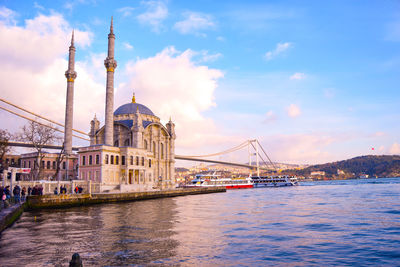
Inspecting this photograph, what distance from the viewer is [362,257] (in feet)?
31.7

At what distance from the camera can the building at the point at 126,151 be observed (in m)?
41.4

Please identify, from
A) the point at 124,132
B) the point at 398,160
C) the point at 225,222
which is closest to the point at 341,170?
the point at 398,160

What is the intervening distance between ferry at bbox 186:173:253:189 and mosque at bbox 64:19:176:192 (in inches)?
606

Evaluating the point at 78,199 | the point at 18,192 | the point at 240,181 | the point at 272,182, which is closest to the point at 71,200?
the point at 78,199

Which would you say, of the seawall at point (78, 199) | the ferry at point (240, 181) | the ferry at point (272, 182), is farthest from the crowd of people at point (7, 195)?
the ferry at point (272, 182)

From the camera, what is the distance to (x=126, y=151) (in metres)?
43.8

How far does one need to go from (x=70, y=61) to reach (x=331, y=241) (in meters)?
45.2

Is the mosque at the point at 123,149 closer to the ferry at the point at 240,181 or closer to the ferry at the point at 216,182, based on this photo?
the ferry at the point at 216,182

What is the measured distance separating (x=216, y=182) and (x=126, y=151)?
120 ft

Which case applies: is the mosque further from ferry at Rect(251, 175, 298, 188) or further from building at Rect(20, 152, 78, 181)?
ferry at Rect(251, 175, 298, 188)

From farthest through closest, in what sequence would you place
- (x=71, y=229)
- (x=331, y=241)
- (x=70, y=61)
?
(x=70, y=61) → (x=71, y=229) → (x=331, y=241)

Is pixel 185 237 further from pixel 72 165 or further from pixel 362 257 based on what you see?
pixel 72 165

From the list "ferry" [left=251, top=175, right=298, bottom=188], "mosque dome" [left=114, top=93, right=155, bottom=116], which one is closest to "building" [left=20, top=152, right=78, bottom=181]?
"mosque dome" [left=114, top=93, right=155, bottom=116]

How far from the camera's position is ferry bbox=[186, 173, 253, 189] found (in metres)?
73.8
